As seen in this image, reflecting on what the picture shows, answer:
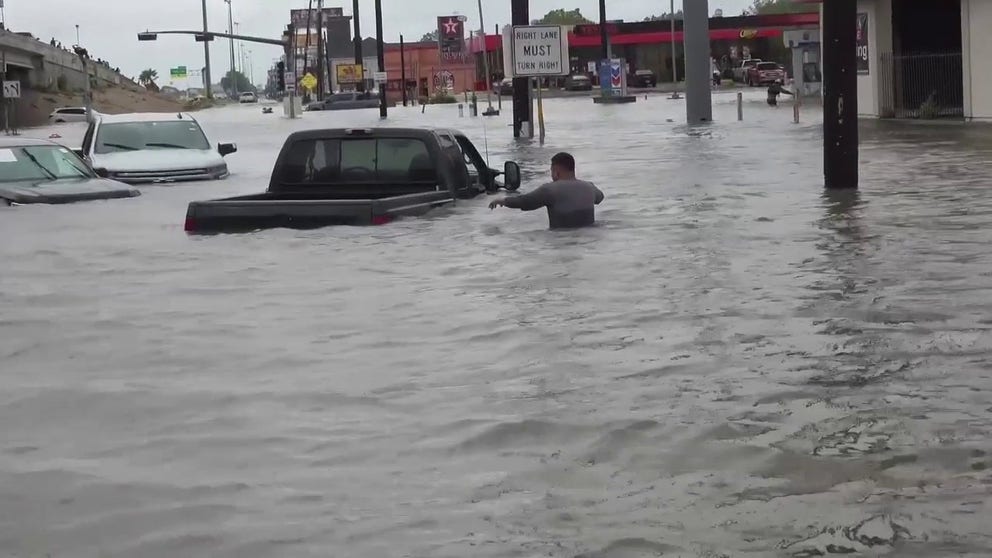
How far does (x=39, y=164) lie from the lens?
22734mm

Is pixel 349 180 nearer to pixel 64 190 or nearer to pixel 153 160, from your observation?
pixel 64 190

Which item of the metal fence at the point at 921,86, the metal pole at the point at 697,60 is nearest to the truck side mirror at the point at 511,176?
the metal fence at the point at 921,86

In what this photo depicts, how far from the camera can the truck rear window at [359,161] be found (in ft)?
50.4

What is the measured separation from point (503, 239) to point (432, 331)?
534 cm

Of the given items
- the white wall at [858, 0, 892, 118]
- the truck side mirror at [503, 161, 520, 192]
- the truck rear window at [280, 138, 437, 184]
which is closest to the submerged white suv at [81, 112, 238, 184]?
the truck rear window at [280, 138, 437, 184]

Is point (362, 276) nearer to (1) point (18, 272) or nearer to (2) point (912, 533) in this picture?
(1) point (18, 272)

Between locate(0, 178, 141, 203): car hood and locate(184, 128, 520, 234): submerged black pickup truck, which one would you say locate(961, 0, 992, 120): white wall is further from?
locate(184, 128, 520, 234): submerged black pickup truck

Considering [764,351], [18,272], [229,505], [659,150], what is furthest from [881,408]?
[659,150]

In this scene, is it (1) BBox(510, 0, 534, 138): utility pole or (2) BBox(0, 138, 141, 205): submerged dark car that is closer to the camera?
(2) BBox(0, 138, 141, 205): submerged dark car

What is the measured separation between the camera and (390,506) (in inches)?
249

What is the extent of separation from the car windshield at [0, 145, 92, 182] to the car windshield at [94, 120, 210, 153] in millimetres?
3765

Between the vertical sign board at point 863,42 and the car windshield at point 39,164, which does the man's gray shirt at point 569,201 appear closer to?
the car windshield at point 39,164

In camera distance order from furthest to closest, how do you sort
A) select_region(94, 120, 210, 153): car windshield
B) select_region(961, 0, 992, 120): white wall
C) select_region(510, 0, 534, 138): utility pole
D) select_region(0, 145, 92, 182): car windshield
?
select_region(510, 0, 534, 138): utility pole → select_region(961, 0, 992, 120): white wall → select_region(94, 120, 210, 153): car windshield → select_region(0, 145, 92, 182): car windshield

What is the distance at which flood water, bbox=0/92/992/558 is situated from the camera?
6.05 meters
